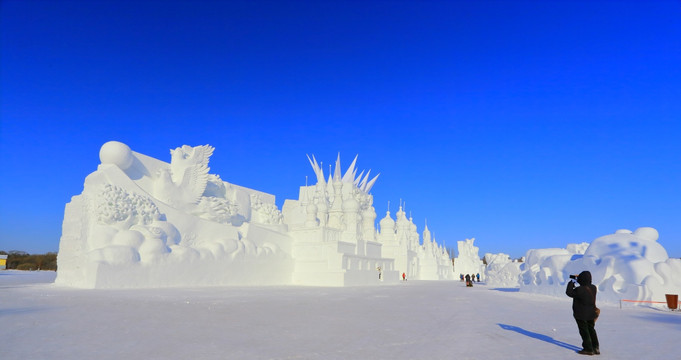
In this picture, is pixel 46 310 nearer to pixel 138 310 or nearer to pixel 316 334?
pixel 138 310

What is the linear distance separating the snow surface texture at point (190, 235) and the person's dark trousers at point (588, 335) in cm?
1687

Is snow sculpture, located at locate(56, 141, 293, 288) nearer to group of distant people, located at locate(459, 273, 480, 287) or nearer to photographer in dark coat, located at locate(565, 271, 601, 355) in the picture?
group of distant people, located at locate(459, 273, 480, 287)

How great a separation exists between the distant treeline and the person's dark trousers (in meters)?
54.3

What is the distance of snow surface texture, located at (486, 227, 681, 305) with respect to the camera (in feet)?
50.5

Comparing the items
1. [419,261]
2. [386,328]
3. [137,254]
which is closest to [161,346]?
[386,328]

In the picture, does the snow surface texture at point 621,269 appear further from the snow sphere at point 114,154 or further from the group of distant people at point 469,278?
the snow sphere at point 114,154

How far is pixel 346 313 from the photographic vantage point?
10422 mm

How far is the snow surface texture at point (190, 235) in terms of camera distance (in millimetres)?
19141

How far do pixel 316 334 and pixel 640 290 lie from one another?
1334 centimetres

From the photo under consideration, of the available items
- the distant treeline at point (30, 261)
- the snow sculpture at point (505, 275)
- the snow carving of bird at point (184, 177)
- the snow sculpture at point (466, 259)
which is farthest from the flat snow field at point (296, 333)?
Answer: the snow sculpture at point (466, 259)

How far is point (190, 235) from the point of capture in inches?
923

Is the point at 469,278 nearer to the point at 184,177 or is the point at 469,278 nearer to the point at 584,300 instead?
the point at 184,177

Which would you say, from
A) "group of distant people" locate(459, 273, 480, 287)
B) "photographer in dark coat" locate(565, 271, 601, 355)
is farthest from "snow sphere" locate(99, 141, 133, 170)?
"group of distant people" locate(459, 273, 480, 287)

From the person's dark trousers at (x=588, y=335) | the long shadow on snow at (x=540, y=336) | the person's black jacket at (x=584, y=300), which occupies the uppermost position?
the person's black jacket at (x=584, y=300)
